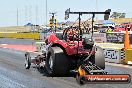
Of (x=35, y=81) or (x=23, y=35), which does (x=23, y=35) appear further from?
(x=35, y=81)

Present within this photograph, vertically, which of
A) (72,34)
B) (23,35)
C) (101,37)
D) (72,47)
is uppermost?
(72,34)

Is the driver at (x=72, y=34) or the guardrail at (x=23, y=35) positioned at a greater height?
the driver at (x=72, y=34)

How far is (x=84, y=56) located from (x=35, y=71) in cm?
295

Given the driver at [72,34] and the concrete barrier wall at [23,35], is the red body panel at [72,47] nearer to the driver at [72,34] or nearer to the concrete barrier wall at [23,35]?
the driver at [72,34]

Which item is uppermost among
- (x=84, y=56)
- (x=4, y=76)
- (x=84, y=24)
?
(x=84, y=24)

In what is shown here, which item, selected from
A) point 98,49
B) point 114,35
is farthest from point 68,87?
point 114,35

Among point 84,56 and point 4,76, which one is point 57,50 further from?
point 4,76

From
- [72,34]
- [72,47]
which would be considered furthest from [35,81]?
[72,34]

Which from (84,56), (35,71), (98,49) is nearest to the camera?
(84,56)

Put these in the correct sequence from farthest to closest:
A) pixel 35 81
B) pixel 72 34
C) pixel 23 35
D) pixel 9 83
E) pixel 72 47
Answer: pixel 23 35 < pixel 72 34 < pixel 72 47 < pixel 35 81 < pixel 9 83

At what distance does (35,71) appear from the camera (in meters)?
13.6

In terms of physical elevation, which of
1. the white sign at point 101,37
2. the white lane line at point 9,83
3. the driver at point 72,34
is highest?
the driver at point 72,34

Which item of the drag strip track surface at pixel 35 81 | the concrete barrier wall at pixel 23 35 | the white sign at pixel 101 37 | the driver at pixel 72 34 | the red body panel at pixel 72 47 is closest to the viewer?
the drag strip track surface at pixel 35 81

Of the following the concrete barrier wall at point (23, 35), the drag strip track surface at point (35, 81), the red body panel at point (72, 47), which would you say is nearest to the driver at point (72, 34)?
the red body panel at point (72, 47)
